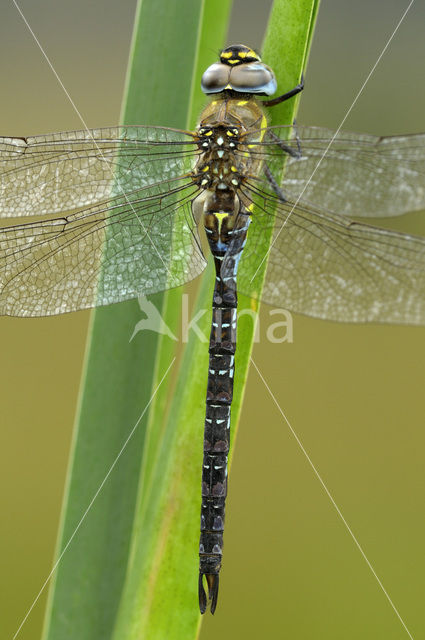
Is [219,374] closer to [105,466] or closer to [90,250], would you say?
[105,466]

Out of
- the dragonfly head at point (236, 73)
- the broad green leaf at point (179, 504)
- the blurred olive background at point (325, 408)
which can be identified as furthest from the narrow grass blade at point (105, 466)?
the blurred olive background at point (325, 408)

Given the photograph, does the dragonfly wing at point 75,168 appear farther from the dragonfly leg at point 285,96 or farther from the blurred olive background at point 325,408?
the blurred olive background at point 325,408

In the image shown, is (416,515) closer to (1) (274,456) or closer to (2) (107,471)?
(1) (274,456)

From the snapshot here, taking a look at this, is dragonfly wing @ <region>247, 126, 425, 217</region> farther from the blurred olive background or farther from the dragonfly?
the blurred olive background

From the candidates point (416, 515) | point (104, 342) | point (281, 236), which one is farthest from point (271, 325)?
point (416, 515)

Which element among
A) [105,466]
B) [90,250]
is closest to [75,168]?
[90,250]

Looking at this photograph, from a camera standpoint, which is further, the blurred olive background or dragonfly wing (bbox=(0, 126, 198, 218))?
the blurred olive background

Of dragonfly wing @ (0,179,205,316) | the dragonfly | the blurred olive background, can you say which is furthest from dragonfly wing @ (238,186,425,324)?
the blurred olive background

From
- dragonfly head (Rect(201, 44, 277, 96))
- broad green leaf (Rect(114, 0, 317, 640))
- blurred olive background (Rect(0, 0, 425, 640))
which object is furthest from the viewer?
blurred olive background (Rect(0, 0, 425, 640))
